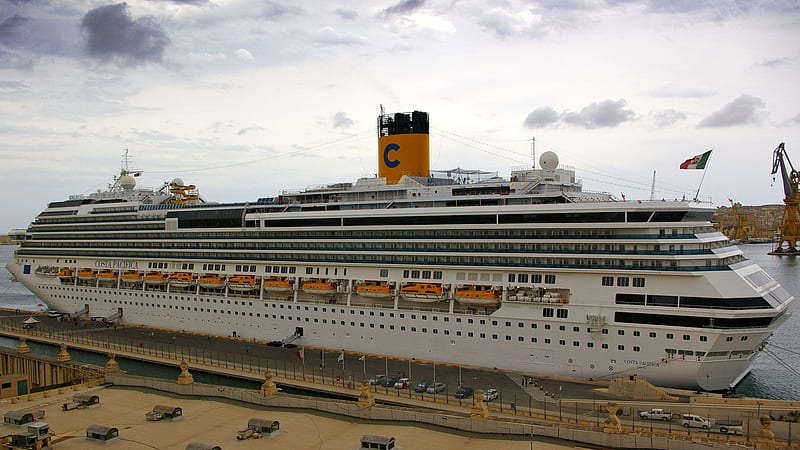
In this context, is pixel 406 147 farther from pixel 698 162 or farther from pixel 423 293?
pixel 698 162

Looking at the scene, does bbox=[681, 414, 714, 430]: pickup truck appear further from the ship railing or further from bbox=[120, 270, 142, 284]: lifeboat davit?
bbox=[120, 270, 142, 284]: lifeboat davit

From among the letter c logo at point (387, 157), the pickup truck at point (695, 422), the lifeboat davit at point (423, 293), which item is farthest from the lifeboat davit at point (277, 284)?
the pickup truck at point (695, 422)

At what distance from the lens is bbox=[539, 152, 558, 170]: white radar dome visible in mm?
31531

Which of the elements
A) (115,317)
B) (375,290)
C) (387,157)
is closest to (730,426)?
(375,290)

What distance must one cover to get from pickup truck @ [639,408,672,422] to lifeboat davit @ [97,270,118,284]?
121ft

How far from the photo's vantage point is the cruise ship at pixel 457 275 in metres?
25.1

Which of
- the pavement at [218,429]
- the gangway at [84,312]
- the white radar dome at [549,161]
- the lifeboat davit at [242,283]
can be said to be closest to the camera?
the pavement at [218,429]

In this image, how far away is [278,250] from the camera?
36.7 m

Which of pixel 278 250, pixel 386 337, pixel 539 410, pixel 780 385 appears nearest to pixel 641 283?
pixel 539 410

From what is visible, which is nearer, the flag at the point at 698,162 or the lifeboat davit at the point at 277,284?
the flag at the point at 698,162

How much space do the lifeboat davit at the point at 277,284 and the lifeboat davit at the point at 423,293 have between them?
778 cm

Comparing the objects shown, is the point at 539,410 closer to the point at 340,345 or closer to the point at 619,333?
the point at 619,333

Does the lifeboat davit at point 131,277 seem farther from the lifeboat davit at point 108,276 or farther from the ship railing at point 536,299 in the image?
the ship railing at point 536,299

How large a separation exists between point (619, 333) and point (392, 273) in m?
11.6
